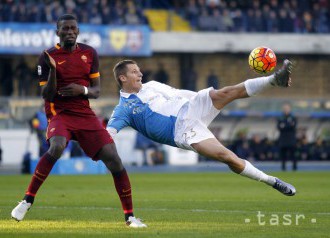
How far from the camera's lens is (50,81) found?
1070cm


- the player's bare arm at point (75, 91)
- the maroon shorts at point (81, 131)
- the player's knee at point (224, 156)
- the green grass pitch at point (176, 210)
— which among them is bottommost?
the green grass pitch at point (176, 210)

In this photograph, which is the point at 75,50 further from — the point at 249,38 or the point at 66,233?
the point at 249,38

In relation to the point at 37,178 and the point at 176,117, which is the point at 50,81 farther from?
the point at 176,117

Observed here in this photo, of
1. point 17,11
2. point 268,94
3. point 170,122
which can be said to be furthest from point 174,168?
point 170,122

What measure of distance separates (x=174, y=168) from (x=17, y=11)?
405 inches

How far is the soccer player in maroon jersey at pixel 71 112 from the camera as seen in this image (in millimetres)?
10859

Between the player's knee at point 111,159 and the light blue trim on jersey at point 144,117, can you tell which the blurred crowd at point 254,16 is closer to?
the light blue trim on jersey at point 144,117

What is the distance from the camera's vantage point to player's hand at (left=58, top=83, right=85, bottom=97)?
1087 centimetres

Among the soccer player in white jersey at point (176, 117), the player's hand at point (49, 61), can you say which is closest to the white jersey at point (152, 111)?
the soccer player in white jersey at point (176, 117)

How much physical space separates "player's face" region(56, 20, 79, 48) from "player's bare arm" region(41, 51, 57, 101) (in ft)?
1.10

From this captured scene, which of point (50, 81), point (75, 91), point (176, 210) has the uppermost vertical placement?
point (50, 81)

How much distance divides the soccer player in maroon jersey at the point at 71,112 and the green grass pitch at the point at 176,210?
1.60 ft

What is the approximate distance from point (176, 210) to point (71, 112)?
299 cm

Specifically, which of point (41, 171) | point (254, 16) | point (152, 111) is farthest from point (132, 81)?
point (254, 16)
